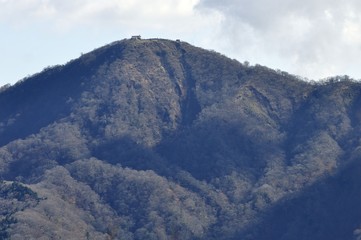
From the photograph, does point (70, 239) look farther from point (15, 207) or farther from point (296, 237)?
point (296, 237)

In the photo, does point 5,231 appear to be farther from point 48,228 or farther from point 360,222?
point 360,222

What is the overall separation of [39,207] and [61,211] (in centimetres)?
516

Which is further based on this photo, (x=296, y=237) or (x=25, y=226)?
(x=296, y=237)

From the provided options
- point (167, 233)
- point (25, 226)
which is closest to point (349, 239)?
point (167, 233)

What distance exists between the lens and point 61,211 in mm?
198625

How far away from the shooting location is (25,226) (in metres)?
184

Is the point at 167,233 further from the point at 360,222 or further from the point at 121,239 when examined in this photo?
the point at 360,222

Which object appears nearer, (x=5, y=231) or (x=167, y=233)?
(x=5, y=231)

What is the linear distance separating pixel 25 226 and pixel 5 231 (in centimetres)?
365

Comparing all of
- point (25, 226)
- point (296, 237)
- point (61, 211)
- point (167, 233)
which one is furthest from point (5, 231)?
point (296, 237)

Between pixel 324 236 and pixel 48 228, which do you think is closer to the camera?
pixel 48 228

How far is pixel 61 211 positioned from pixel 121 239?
41.6 ft

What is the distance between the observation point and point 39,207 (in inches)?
7687

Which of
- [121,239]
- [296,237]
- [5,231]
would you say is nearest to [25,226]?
[5,231]
